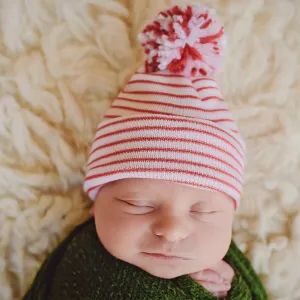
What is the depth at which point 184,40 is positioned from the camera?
3.15 ft

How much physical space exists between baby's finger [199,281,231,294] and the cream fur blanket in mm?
129

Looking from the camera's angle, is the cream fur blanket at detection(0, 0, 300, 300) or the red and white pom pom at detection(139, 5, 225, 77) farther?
the cream fur blanket at detection(0, 0, 300, 300)

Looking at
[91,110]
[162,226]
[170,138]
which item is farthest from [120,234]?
[91,110]

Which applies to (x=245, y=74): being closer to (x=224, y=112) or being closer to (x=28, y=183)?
(x=224, y=112)

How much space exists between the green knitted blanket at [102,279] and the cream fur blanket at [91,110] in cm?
3

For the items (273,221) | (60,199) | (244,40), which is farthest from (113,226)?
(244,40)

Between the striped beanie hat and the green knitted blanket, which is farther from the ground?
the striped beanie hat

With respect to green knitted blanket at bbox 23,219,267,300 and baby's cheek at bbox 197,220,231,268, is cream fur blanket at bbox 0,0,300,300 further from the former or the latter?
baby's cheek at bbox 197,220,231,268

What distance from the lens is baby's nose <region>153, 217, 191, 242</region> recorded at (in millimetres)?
865

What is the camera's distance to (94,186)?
3.19 feet

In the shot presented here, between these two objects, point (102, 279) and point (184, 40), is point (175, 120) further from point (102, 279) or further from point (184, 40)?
point (102, 279)

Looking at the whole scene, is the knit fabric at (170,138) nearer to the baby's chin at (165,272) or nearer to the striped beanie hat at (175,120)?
the striped beanie hat at (175,120)

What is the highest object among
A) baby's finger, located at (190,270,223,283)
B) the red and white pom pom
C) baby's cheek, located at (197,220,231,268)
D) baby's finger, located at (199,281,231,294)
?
the red and white pom pom

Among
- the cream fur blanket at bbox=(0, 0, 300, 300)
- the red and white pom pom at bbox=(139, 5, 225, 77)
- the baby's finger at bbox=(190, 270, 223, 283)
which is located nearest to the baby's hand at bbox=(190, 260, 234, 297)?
the baby's finger at bbox=(190, 270, 223, 283)
